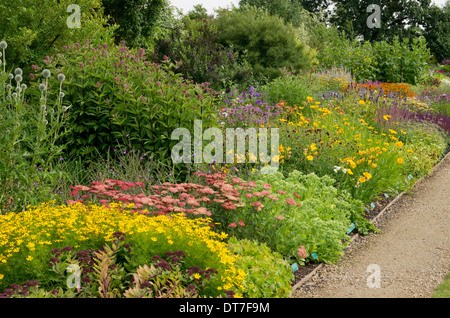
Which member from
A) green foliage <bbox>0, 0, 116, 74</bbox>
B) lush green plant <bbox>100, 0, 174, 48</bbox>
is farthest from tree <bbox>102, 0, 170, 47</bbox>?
green foliage <bbox>0, 0, 116, 74</bbox>

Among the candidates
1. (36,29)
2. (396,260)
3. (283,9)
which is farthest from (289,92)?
(283,9)

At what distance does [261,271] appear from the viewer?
3703 millimetres

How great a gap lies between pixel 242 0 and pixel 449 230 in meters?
24.9

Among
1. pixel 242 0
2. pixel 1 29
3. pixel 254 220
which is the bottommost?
pixel 254 220

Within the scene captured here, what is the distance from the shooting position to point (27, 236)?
10.2ft

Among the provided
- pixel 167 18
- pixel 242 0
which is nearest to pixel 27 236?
pixel 167 18

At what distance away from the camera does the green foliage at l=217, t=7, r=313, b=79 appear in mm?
12500

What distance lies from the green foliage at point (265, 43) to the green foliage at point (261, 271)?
8.84 m

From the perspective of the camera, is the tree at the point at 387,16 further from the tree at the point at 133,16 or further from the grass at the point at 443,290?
the grass at the point at 443,290

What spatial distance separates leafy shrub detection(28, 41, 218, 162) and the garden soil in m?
2.57

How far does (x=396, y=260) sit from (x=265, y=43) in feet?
29.4

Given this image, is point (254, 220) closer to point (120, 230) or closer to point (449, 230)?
point (120, 230)

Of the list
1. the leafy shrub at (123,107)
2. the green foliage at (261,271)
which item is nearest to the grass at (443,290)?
the green foliage at (261,271)

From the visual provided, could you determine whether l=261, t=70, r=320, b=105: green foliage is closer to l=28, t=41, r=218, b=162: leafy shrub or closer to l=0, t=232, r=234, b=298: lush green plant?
l=28, t=41, r=218, b=162: leafy shrub
